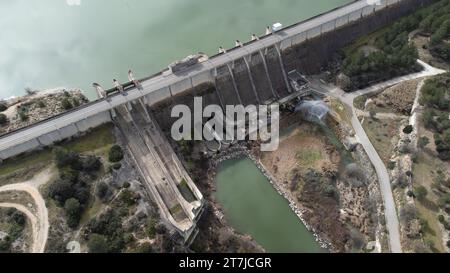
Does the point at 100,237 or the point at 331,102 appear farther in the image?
the point at 331,102

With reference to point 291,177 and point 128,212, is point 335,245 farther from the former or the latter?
point 128,212

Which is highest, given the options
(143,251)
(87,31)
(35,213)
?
(87,31)

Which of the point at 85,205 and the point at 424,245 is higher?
the point at 85,205

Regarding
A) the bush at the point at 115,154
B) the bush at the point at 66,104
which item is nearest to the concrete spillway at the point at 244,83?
the bush at the point at 115,154

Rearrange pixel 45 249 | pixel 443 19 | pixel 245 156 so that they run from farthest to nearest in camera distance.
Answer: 1. pixel 443 19
2. pixel 245 156
3. pixel 45 249

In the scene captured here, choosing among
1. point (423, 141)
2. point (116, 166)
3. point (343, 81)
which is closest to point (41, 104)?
point (116, 166)

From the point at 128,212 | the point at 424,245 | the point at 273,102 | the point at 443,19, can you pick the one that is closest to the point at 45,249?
the point at 128,212

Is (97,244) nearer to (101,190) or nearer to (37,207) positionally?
(101,190)

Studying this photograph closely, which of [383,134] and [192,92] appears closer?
[383,134]
